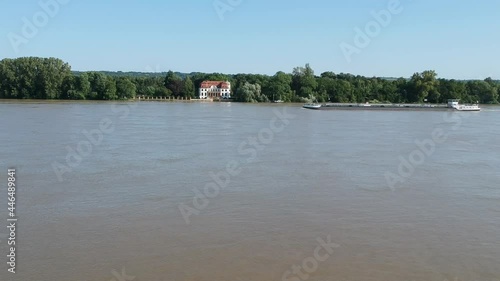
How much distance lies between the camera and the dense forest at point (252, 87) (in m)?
46.3

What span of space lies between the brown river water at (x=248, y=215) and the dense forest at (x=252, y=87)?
120ft

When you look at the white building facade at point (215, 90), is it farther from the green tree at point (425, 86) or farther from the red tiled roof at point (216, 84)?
the green tree at point (425, 86)

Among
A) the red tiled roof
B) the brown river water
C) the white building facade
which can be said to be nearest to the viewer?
the brown river water

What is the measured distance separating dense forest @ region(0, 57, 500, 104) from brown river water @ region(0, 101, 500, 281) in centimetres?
3648

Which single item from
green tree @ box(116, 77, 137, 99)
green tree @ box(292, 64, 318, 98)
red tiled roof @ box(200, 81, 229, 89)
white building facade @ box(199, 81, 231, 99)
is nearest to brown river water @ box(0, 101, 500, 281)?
green tree @ box(116, 77, 137, 99)

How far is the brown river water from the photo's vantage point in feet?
15.8

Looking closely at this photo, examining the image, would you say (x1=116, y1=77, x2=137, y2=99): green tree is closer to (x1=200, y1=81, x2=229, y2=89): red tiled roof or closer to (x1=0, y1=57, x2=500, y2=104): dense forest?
(x1=0, y1=57, x2=500, y2=104): dense forest

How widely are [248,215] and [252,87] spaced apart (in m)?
46.0

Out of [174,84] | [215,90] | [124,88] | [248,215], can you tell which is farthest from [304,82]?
[248,215]

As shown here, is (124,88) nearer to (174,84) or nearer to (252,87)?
(174,84)

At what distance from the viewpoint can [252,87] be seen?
2051 inches

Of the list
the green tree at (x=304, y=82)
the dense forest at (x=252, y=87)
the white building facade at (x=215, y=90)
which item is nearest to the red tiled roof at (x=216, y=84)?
the white building facade at (x=215, y=90)

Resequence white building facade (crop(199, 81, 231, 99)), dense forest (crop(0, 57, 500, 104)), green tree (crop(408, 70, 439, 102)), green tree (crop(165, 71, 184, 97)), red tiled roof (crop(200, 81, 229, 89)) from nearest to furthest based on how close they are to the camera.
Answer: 1. dense forest (crop(0, 57, 500, 104))
2. green tree (crop(408, 70, 439, 102))
3. green tree (crop(165, 71, 184, 97))
4. white building facade (crop(199, 81, 231, 99))
5. red tiled roof (crop(200, 81, 229, 89))

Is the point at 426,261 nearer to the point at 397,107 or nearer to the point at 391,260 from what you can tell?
the point at 391,260
